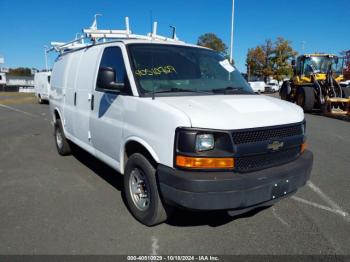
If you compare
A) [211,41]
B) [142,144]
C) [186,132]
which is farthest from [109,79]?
[211,41]

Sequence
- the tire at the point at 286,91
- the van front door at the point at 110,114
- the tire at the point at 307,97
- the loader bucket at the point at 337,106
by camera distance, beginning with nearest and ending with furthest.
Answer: the van front door at the point at 110,114, the loader bucket at the point at 337,106, the tire at the point at 307,97, the tire at the point at 286,91

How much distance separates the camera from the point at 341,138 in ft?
30.4

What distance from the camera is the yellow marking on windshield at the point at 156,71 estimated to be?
384cm

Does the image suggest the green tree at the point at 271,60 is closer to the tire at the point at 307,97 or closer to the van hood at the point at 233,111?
the tire at the point at 307,97

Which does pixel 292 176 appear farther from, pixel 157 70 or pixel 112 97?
pixel 112 97

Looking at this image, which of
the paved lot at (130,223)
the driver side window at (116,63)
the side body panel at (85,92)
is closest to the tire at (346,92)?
the paved lot at (130,223)

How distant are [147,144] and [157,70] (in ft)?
3.35

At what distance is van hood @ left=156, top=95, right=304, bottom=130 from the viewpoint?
3.02 meters

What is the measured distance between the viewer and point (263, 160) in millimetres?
3307

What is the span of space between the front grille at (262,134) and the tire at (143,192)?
96 cm

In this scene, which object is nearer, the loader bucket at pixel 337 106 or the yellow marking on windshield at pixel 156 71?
the yellow marking on windshield at pixel 156 71

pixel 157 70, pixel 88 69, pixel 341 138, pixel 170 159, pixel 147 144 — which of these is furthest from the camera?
pixel 341 138

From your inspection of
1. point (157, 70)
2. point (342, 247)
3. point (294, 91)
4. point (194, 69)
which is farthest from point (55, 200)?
point (294, 91)

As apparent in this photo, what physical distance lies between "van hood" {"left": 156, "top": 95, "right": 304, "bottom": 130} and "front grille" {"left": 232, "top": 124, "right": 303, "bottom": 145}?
61 millimetres
